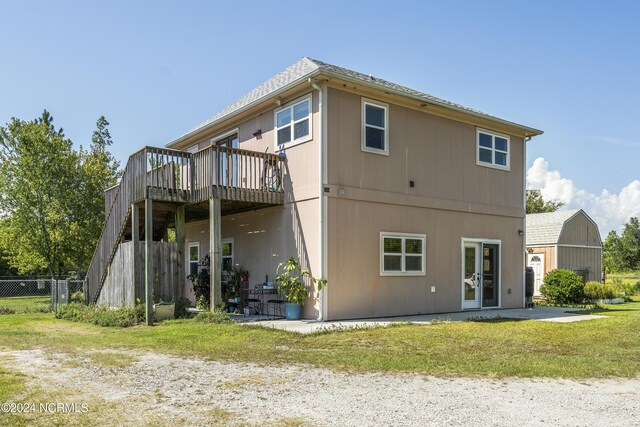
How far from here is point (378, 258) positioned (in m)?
13.4

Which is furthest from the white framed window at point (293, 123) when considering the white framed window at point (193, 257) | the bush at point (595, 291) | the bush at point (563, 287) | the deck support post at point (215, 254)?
the bush at point (595, 291)

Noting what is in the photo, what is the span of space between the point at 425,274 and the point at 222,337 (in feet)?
21.1

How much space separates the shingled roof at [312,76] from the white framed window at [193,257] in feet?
12.1

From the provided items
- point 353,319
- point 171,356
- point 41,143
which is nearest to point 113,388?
point 171,356

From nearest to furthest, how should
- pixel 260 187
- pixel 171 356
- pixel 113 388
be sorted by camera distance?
1. pixel 113 388
2. pixel 171 356
3. pixel 260 187

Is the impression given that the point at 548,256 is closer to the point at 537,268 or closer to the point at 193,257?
the point at 537,268

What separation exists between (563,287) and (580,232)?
738 centimetres

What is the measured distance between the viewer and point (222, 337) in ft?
33.0

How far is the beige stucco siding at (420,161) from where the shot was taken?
12906 millimetres

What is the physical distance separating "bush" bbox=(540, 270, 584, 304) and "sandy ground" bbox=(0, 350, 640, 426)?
40.4ft

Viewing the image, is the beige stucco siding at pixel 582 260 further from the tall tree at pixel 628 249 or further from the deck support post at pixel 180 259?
the deck support post at pixel 180 259

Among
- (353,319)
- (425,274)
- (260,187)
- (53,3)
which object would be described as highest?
(53,3)

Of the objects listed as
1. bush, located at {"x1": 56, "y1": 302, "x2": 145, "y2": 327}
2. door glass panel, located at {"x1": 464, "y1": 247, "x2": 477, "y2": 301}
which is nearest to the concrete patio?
door glass panel, located at {"x1": 464, "y1": 247, "x2": 477, "y2": 301}

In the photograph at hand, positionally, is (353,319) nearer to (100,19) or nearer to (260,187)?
(260,187)
